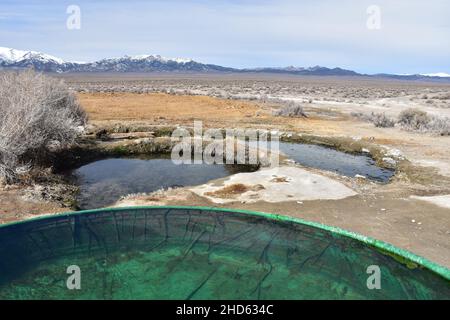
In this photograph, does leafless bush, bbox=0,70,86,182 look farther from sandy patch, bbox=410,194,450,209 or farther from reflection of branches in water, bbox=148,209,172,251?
sandy patch, bbox=410,194,450,209

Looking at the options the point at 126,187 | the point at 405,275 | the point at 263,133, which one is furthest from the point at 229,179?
the point at 263,133

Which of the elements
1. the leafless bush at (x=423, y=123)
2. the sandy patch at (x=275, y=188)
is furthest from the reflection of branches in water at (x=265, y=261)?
the leafless bush at (x=423, y=123)

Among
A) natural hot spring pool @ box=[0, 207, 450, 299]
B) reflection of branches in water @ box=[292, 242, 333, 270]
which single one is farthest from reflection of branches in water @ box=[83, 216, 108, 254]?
reflection of branches in water @ box=[292, 242, 333, 270]

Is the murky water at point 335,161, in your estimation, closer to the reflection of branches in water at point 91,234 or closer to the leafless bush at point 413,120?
the leafless bush at point 413,120

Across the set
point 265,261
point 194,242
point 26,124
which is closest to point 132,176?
point 26,124

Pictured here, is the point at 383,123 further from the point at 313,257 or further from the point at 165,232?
the point at 165,232
